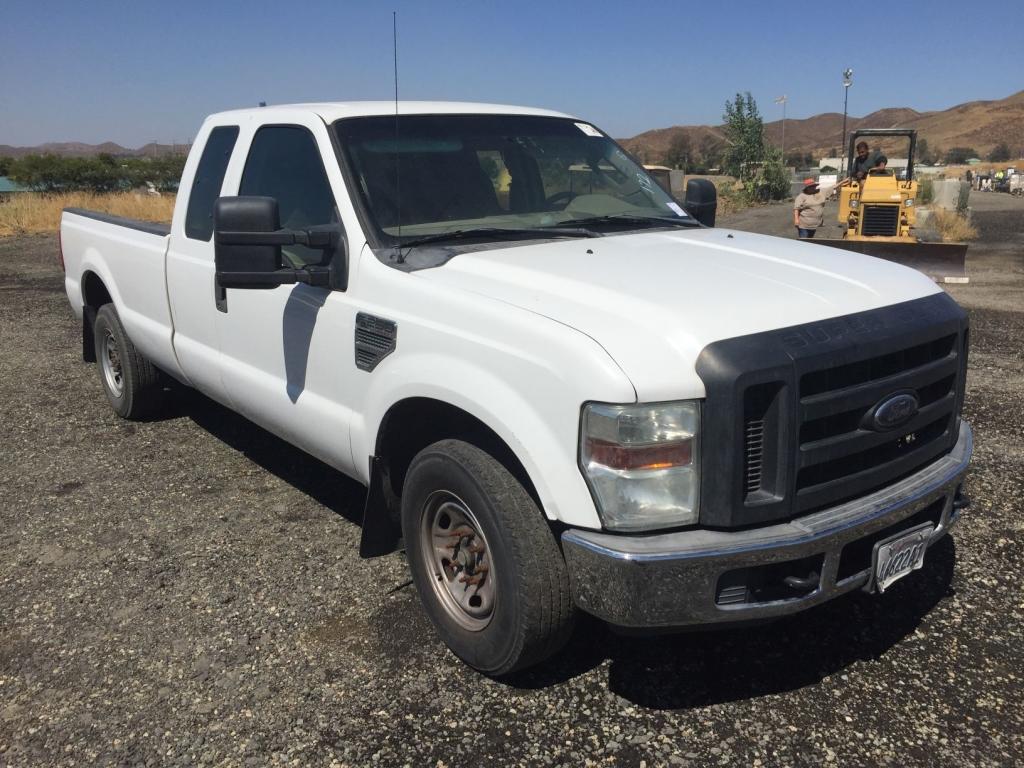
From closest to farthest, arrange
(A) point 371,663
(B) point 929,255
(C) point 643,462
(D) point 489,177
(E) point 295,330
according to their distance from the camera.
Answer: (C) point 643,462 < (A) point 371,663 < (E) point 295,330 < (D) point 489,177 < (B) point 929,255

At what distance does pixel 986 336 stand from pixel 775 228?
1379 centimetres

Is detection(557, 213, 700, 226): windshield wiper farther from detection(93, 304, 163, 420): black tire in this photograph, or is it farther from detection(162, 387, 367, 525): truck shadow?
detection(93, 304, 163, 420): black tire

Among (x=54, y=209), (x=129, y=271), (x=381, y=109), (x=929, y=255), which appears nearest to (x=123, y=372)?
(x=129, y=271)

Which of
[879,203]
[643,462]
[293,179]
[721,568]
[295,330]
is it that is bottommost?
[721,568]

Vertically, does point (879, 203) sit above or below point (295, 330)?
above

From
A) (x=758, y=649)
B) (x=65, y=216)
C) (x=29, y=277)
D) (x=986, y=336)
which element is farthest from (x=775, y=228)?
(x=758, y=649)

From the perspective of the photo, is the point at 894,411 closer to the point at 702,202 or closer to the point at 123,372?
the point at 702,202

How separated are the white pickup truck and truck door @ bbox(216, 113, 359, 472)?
0.05 feet

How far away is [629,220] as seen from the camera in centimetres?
409

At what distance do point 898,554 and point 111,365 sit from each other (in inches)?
214

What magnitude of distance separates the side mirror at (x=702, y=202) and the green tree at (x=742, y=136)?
38.2m

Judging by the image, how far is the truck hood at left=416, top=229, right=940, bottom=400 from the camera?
2.56 metres

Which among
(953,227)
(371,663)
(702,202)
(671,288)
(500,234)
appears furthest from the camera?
(953,227)

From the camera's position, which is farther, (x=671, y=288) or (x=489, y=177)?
(x=489, y=177)
